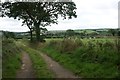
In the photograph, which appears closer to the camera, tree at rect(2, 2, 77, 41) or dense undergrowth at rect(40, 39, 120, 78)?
dense undergrowth at rect(40, 39, 120, 78)

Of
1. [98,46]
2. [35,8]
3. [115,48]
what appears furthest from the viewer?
[35,8]

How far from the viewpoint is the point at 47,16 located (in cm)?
5569

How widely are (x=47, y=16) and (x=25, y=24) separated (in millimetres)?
7374

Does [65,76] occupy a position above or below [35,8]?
below

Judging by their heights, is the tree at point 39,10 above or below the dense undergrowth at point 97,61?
above

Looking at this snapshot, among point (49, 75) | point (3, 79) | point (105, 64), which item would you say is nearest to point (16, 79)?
point (3, 79)

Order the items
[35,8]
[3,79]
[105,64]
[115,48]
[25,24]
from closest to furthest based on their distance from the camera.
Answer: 1. [3,79]
2. [105,64]
3. [115,48]
4. [35,8]
5. [25,24]

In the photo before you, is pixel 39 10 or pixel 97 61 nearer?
pixel 97 61

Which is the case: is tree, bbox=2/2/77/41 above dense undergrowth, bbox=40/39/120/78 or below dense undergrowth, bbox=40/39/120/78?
above

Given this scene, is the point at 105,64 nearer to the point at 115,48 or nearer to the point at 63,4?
the point at 115,48

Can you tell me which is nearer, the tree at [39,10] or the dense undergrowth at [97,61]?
the dense undergrowth at [97,61]

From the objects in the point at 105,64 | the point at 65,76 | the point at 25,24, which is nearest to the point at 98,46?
the point at 105,64

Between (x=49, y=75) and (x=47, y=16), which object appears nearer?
(x=49, y=75)

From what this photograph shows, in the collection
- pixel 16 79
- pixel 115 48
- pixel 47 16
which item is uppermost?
pixel 47 16
